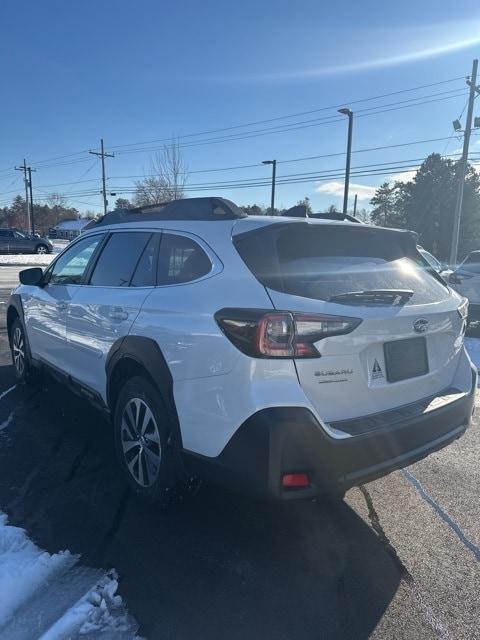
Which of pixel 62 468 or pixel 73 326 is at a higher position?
pixel 73 326

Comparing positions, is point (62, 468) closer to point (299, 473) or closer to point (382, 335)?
point (299, 473)

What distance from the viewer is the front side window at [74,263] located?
167 inches

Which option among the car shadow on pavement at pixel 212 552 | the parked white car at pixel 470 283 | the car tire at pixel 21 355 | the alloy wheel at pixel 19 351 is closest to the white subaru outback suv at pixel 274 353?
the car shadow on pavement at pixel 212 552

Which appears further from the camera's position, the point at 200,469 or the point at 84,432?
the point at 84,432

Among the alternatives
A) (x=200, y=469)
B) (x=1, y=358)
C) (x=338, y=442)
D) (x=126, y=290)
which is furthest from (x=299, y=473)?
(x=1, y=358)

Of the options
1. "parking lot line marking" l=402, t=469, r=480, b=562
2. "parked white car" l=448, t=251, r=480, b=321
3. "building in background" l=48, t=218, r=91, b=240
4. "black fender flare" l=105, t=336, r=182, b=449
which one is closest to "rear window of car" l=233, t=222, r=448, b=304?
"black fender flare" l=105, t=336, r=182, b=449

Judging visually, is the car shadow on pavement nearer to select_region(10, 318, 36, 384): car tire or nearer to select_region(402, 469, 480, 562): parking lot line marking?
select_region(402, 469, 480, 562): parking lot line marking

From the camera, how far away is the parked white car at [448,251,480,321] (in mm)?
9586

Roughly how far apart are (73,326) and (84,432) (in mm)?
1018

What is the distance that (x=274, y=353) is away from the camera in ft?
7.49

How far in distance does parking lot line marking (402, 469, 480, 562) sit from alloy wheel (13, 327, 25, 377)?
429cm

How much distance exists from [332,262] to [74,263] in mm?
2715

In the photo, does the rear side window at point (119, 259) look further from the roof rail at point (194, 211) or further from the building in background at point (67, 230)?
the building in background at point (67, 230)

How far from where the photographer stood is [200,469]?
2.58m
